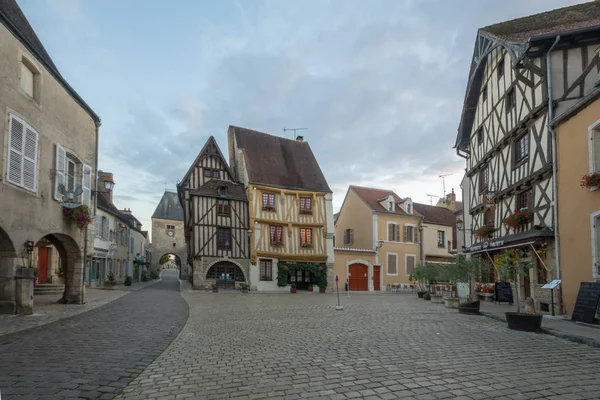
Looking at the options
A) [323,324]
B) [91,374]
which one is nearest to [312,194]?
[323,324]

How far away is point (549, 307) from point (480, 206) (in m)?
6.08

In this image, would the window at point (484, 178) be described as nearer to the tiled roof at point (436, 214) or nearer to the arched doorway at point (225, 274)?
the arched doorway at point (225, 274)

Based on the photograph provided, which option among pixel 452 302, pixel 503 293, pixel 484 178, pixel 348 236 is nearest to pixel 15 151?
pixel 452 302

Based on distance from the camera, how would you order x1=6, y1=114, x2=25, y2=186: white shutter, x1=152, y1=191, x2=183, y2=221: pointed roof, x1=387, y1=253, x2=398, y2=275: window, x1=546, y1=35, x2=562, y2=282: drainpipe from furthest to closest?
x1=152, y1=191, x2=183, y2=221: pointed roof → x1=387, y1=253, x2=398, y2=275: window → x1=546, y1=35, x2=562, y2=282: drainpipe → x1=6, y1=114, x2=25, y2=186: white shutter

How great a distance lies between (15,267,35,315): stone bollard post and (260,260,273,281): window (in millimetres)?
15852

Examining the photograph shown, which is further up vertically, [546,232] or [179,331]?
[546,232]

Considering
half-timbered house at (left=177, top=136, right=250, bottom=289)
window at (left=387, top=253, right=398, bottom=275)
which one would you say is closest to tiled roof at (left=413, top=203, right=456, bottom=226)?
window at (left=387, top=253, right=398, bottom=275)

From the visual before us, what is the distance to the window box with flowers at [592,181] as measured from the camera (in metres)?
8.91

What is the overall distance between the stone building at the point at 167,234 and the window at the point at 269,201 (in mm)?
21611

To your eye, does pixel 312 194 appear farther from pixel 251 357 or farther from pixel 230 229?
pixel 251 357

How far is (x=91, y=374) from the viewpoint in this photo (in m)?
4.68

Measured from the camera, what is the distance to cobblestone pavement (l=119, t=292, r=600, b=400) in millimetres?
4070

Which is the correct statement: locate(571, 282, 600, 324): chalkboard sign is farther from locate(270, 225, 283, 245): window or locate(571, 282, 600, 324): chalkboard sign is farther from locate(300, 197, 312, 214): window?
locate(300, 197, 312, 214): window

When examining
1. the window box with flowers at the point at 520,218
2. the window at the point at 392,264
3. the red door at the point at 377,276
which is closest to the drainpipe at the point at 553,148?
the window box with flowers at the point at 520,218
